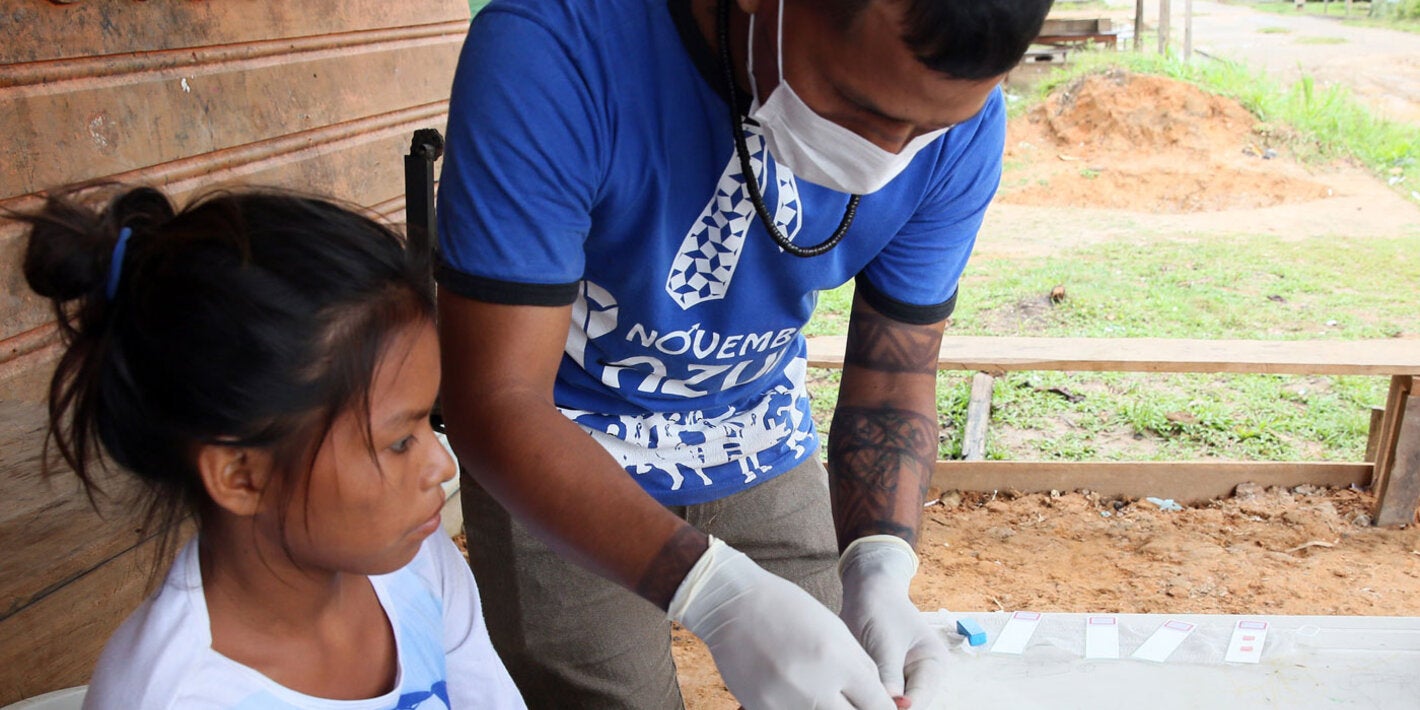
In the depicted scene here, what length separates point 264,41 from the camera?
299cm

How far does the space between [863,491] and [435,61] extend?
2.80m

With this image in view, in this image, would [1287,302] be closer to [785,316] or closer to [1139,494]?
[1139,494]

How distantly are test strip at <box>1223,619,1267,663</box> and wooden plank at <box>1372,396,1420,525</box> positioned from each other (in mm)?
2144

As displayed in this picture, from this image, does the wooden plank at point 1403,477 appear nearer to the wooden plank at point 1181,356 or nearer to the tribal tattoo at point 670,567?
the wooden plank at point 1181,356

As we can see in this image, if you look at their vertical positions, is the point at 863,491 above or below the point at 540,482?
below

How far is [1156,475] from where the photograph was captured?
150 inches

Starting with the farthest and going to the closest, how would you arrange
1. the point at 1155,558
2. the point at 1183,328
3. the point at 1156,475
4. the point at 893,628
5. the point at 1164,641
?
the point at 1183,328
the point at 1156,475
the point at 1155,558
the point at 1164,641
the point at 893,628

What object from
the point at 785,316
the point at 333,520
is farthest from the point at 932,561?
the point at 333,520

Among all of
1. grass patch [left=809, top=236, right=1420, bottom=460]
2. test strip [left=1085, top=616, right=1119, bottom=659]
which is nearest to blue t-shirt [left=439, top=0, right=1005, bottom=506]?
test strip [left=1085, top=616, right=1119, bottom=659]

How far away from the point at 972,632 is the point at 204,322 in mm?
1267

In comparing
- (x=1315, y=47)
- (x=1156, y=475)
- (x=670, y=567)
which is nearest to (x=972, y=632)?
(x=670, y=567)

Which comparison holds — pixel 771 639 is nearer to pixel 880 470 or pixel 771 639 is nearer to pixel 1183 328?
pixel 880 470

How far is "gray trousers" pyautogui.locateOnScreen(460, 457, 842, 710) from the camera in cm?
159

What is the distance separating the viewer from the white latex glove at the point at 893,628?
1411 mm
